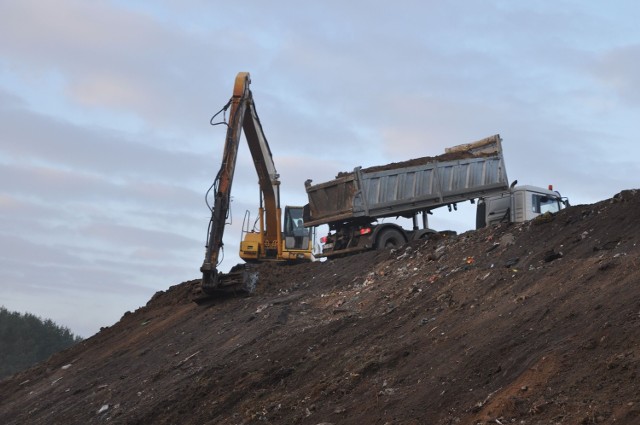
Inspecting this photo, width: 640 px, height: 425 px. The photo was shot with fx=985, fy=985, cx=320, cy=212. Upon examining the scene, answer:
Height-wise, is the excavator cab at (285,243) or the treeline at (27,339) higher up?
the excavator cab at (285,243)

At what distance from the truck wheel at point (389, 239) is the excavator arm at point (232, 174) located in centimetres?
378

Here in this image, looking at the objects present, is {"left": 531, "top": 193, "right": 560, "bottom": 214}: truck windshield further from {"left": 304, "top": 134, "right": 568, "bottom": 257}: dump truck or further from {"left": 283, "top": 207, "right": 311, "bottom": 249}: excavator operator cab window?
{"left": 283, "top": 207, "right": 311, "bottom": 249}: excavator operator cab window

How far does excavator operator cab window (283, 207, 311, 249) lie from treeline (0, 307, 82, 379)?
47706mm

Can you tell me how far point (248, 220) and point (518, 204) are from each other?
806 cm

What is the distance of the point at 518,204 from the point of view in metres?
25.1

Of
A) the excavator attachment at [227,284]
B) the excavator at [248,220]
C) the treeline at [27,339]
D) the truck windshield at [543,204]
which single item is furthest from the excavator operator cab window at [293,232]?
the treeline at [27,339]

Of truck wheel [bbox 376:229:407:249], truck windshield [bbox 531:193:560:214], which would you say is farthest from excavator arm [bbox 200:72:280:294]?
truck windshield [bbox 531:193:560:214]

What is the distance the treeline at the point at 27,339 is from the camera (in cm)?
7275

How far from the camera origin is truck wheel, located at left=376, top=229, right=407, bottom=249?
2483 cm

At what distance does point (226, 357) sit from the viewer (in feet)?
59.1

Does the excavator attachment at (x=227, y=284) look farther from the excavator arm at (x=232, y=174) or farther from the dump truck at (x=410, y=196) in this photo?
the dump truck at (x=410, y=196)

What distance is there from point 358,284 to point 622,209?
585 centimetres

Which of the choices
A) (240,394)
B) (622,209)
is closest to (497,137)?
(622,209)

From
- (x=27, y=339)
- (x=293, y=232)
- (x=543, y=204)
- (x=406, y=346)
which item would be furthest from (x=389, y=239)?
(x=27, y=339)
